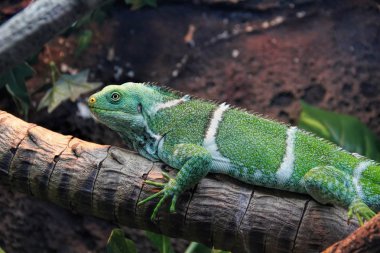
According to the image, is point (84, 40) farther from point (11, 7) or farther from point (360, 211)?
point (360, 211)

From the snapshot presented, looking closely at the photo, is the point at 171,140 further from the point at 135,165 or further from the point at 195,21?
the point at 195,21

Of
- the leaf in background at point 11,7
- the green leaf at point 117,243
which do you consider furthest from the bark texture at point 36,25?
the leaf in background at point 11,7

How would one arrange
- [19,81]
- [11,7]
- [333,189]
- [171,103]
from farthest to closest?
[11,7], [19,81], [171,103], [333,189]

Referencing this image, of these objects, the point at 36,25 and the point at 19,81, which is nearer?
the point at 36,25

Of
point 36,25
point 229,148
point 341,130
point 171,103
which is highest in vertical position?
point 36,25

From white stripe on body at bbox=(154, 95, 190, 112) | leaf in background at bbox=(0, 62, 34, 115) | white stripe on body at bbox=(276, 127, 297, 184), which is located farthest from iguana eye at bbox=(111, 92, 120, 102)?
leaf in background at bbox=(0, 62, 34, 115)

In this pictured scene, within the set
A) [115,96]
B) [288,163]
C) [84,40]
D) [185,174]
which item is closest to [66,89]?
[84,40]

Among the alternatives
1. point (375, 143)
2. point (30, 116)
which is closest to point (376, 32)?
point (375, 143)
